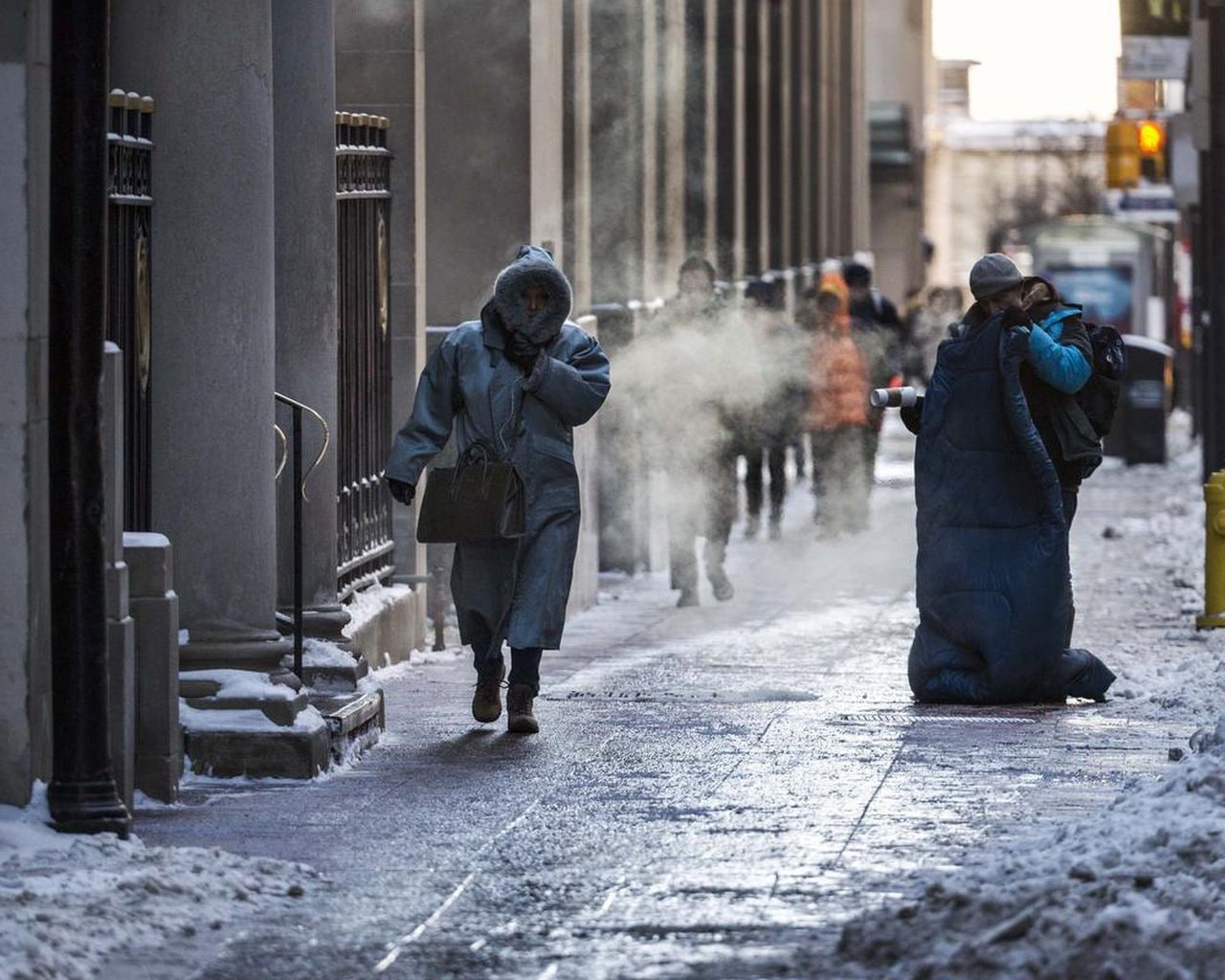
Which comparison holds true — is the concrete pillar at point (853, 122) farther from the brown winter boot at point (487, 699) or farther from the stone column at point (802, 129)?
the brown winter boot at point (487, 699)

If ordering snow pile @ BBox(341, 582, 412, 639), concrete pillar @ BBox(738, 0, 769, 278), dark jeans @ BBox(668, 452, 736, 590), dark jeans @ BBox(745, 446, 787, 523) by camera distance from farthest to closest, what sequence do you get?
concrete pillar @ BBox(738, 0, 769, 278)
dark jeans @ BBox(745, 446, 787, 523)
dark jeans @ BBox(668, 452, 736, 590)
snow pile @ BBox(341, 582, 412, 639)

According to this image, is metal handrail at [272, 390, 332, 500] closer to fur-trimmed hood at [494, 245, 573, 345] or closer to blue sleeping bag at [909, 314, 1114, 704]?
fur-trimmed hood at [494, 245, 573, 345]

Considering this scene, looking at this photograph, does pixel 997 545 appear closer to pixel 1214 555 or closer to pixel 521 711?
pixel 521 711

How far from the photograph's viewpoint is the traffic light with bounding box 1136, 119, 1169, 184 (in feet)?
105

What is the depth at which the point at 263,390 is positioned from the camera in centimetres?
922

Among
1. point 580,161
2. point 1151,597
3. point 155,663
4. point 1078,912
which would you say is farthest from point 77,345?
point 580,161

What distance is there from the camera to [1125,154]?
31.6m

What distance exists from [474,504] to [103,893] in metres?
2.91

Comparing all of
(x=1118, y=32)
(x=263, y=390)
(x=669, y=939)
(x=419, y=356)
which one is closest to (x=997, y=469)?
(x=263, y=390)

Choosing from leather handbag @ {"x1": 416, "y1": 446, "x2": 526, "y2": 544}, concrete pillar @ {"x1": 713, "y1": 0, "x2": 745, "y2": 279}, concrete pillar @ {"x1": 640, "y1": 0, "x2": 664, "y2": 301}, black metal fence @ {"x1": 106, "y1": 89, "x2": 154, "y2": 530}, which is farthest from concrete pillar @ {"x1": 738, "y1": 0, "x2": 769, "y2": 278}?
black metal fence @ {"x1": 106, "y1": 89, "x2": 154, "y2": 530}

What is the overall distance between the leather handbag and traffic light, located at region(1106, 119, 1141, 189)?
75.5 ft

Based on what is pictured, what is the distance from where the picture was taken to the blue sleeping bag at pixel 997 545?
34.3ft

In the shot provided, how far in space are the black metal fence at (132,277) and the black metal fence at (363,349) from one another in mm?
2150

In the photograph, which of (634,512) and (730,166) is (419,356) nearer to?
(634,512)
